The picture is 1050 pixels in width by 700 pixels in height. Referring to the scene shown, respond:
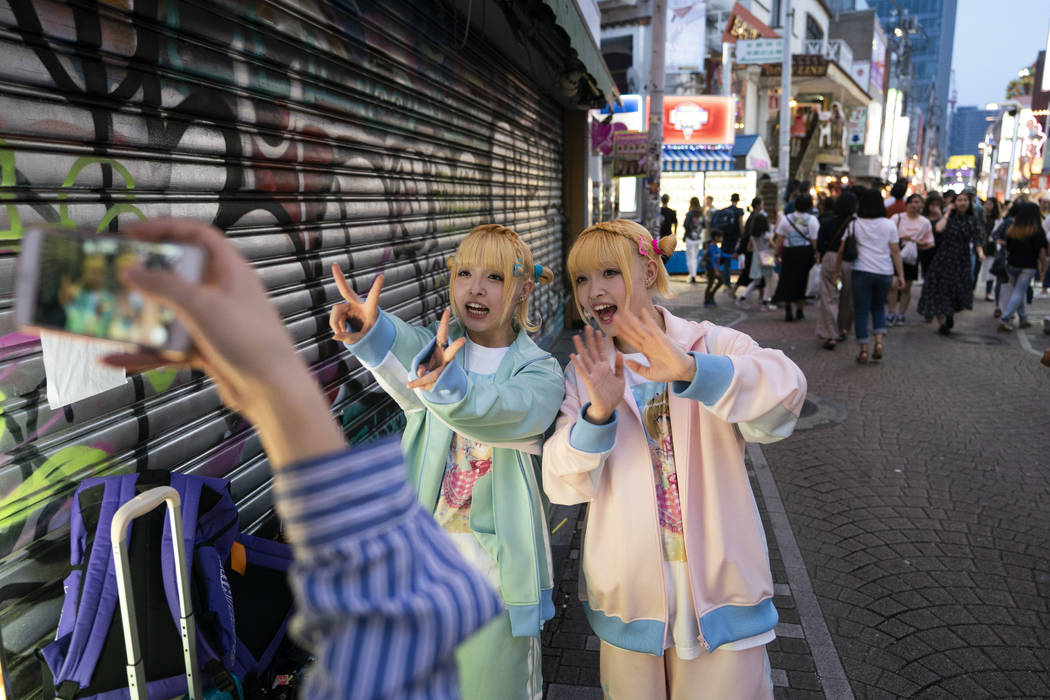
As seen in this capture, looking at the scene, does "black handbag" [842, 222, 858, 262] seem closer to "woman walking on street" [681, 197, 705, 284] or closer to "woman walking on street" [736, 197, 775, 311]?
"woman walking on street" [736, 197, 775, 311]

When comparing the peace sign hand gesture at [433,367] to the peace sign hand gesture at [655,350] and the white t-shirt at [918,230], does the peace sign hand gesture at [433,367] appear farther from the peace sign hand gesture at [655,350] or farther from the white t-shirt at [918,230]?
the white t-shirt at [918,230]

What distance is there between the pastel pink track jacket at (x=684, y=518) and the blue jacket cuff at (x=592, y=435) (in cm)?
7

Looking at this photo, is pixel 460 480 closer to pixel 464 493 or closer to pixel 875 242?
pixel 464 493

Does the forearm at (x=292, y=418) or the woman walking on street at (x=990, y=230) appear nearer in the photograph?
the forearm at (x=292, y=418)

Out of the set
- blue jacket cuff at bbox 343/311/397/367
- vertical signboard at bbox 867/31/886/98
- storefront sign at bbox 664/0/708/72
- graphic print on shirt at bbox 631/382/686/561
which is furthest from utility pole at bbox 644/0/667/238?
vertical signboard at bbox 867/31/886/98

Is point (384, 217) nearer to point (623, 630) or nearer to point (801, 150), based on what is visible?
point (623, 630)

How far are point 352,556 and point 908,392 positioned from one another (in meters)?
8.35

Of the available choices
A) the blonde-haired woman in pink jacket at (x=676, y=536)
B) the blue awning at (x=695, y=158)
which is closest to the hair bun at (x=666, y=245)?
the blonde-haired woman in pink jacket at (x=676, y=536)

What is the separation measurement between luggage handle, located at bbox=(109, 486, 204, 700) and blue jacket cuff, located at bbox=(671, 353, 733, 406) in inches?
54.8

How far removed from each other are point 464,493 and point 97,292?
5.79 feet

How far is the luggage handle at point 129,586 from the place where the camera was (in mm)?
1663

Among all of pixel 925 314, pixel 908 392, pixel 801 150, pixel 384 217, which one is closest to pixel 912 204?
pixel 925 314

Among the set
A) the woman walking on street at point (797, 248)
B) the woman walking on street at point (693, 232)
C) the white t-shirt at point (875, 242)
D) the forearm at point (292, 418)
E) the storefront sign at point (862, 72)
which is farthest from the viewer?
the storefront sign at point (862, 72)

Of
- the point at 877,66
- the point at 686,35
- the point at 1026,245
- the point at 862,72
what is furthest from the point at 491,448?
the point at 877,66
